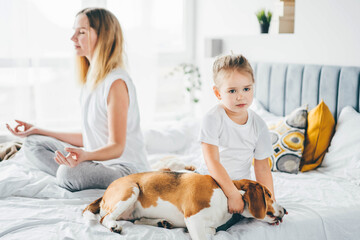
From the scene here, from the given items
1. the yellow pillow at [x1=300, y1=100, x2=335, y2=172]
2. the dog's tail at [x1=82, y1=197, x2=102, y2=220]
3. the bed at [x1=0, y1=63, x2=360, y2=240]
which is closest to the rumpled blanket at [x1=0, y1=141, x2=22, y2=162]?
the bed at [x1=0, y1=63, x2=360, y2=240]

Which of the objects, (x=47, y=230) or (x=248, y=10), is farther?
(x=248, y=10)

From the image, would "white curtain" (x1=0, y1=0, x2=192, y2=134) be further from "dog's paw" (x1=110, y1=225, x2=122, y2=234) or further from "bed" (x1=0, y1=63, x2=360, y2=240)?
"dog's paw" (x1=110, y1=225, x2=122, y2=234)

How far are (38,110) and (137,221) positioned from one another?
96.1 inches

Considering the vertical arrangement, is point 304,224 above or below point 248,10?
below

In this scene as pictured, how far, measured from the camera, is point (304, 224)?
151 centimetres

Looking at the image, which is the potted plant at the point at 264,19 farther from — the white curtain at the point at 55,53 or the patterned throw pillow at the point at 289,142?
the white curtain at the point at 55,53

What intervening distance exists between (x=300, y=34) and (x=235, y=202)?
1612mm

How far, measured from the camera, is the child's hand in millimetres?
1410

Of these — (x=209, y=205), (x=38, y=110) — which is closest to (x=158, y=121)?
(x=38, y=110)

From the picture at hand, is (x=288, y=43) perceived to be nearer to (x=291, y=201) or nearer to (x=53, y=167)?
(x=291, y=201)

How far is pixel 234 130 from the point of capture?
1.58 meters

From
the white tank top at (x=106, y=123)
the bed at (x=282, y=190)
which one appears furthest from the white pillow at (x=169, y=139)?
the white tank top at (x=106, y=123)

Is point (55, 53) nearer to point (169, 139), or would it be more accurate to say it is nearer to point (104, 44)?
point (169, 139)

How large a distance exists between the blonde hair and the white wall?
4.22ft
